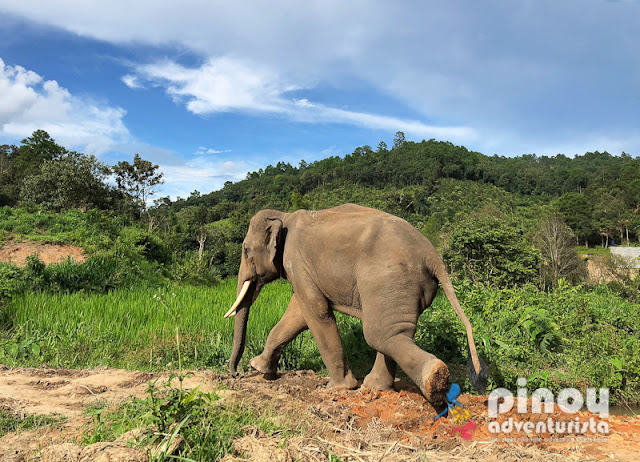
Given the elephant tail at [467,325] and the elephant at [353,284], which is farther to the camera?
the elephant at [353,284]

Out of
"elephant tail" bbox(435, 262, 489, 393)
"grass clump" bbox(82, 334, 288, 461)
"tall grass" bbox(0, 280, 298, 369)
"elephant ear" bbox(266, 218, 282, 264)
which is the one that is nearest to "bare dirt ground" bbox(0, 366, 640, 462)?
"grass clump" bbox(82, 334, 288, 461)

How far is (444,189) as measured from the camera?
64.8 meters

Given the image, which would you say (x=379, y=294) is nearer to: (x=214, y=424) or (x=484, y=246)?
(x=214, y=424)

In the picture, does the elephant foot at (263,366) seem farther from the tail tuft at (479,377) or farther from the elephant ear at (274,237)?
the tail tuft at (479,377)

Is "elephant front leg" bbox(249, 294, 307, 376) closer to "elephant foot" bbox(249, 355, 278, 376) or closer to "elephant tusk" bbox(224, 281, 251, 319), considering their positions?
"elephant foot" bbox(249, 355, 278, 376)

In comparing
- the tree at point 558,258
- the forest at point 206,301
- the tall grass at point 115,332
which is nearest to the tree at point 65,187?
the forest at point 206,301

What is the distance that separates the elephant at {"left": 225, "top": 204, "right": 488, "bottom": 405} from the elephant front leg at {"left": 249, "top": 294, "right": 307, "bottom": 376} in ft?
0.04

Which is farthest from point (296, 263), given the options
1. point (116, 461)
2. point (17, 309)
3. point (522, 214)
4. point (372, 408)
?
point (522, 214)

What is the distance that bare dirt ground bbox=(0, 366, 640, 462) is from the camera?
2.80m

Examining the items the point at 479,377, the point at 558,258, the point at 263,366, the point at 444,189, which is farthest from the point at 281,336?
the point at 444,189

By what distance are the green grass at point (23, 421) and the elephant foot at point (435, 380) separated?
117 inches

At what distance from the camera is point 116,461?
7.99 ft

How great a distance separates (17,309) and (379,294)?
702 centimetres

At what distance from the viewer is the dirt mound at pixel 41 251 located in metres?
12.4
